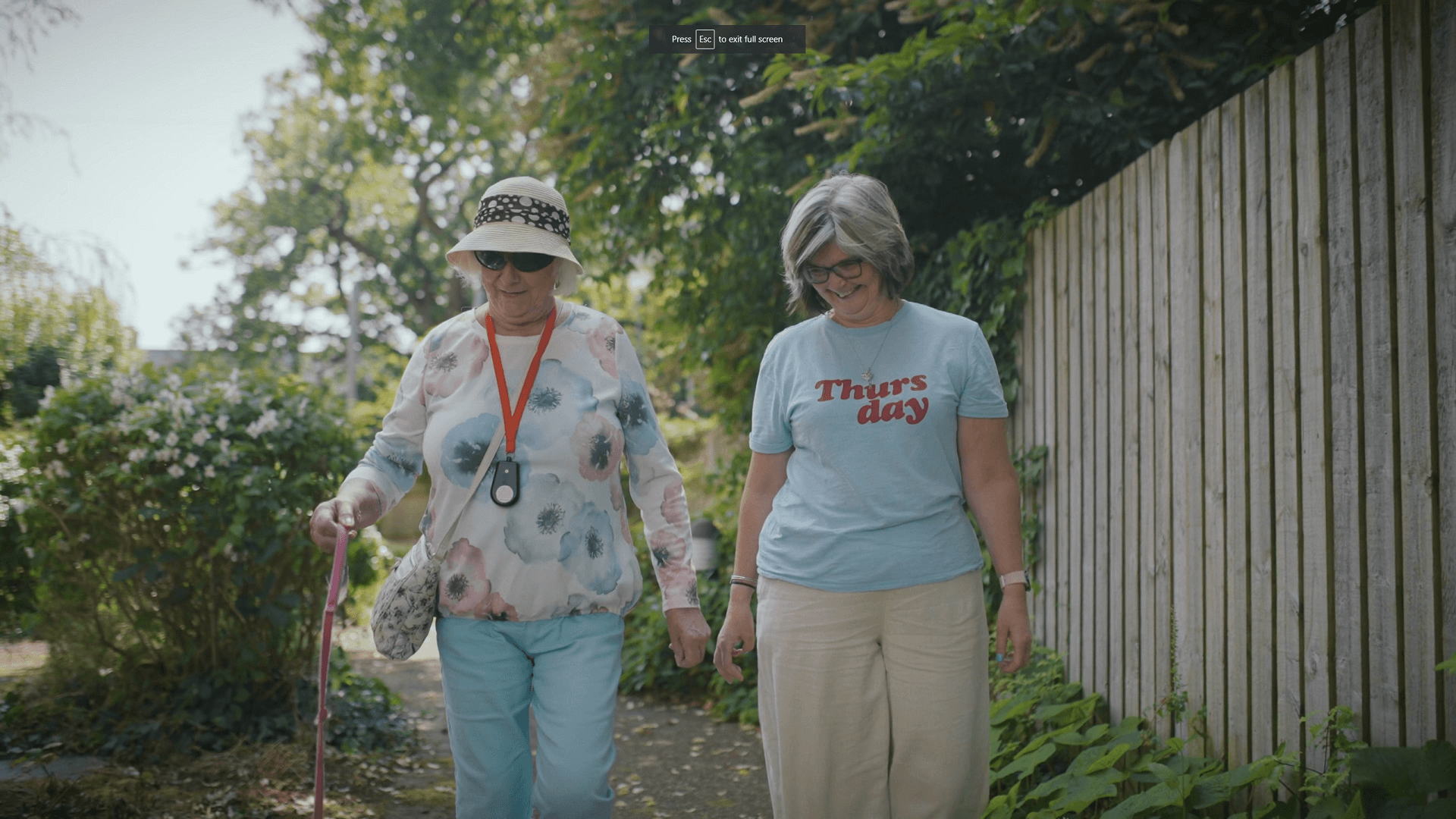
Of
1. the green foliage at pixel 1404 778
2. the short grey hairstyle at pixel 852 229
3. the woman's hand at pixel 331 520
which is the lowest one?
the green foliage at pixel 1404 778

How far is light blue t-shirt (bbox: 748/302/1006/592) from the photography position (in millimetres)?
2156

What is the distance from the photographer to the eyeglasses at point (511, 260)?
2250mm

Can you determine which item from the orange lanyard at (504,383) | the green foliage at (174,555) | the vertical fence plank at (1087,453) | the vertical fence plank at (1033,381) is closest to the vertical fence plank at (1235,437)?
the vertical fence plank at (1087,453)

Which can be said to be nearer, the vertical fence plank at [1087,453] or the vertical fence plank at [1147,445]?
the vertical fence plank at [1147,445]

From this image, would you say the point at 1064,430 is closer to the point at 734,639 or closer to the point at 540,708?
the point at 734,639

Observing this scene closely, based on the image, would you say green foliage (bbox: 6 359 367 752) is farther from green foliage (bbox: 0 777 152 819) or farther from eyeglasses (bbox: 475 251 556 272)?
eyeglasses (bbox: 475 251 556 272)

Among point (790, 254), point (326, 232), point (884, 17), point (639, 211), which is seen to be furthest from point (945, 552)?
point (326, 232)

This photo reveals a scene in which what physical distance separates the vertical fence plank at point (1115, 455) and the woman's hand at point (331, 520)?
2424mm

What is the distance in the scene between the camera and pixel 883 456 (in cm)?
217

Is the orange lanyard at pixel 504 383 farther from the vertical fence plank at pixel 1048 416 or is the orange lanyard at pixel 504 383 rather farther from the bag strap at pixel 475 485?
the vertical fence plank at pixel 1048 416

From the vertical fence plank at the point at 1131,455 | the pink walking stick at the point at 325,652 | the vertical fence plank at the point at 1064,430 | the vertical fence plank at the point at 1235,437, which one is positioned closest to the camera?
the pink walking stick at the point at 325,652

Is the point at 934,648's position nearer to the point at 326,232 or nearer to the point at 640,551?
the point at 640,551

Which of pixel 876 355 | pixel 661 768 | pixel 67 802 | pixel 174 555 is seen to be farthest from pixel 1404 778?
pixel 174 555

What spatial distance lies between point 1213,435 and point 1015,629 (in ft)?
3.18
